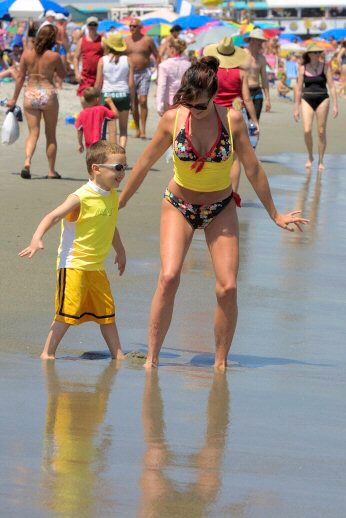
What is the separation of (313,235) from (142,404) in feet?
18.8

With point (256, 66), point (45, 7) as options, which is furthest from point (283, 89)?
point (256, 66)

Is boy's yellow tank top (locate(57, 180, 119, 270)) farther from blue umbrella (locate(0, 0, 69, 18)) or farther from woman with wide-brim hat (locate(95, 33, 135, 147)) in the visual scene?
blue umbrella (locate(0, 0, 69, 18))

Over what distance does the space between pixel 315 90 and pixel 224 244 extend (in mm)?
9774

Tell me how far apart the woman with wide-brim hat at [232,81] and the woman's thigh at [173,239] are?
575 cm

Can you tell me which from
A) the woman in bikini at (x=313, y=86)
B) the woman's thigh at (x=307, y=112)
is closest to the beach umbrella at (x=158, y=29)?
the woman in bikini at (x=313, y=86)

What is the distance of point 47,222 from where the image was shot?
5730 mm

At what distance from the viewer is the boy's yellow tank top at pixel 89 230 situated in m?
6.05

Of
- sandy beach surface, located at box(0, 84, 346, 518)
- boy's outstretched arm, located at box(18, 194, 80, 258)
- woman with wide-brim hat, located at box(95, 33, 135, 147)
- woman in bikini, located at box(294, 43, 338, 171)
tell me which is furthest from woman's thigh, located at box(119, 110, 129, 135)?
boy's outstretched arm, located at box(18, 194, 80, 258)

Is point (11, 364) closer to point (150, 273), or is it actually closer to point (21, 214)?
point (150, 273)

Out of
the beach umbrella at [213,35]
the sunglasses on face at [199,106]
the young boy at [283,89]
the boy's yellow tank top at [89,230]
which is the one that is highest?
the sunglasses on face at [199,106]

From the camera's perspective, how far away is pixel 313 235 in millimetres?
10531

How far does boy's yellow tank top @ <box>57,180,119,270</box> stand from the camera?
6.05 m

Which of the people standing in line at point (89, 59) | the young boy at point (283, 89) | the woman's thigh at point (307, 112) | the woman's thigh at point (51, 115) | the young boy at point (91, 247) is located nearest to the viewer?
the young boy at point (91, 247)

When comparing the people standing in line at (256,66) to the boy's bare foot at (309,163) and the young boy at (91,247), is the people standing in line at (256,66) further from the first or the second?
the young boy at (91,247)
